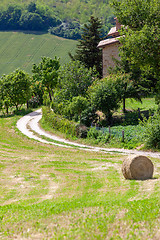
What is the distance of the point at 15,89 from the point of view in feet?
177

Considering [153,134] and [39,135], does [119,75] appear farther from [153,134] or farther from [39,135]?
[153,134]

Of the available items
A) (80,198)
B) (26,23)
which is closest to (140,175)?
(80,198)

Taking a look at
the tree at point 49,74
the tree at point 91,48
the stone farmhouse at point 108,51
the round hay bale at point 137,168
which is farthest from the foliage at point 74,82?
the round hay bale at point 137,168

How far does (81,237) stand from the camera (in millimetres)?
8906

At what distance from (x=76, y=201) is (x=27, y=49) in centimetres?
13132

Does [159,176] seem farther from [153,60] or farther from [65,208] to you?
[153,60]

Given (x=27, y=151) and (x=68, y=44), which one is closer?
(x=27, y=151)

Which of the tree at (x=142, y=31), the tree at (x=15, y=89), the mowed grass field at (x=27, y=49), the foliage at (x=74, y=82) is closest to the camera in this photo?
the tree at (x=142, y=31)

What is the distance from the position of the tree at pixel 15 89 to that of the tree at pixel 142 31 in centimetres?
2873

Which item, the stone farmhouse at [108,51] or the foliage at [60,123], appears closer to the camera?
the foliage at [60,123]

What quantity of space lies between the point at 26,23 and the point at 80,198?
16860cm

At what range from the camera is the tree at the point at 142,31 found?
26123mm

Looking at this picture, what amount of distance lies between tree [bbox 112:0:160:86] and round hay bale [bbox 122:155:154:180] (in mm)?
14399

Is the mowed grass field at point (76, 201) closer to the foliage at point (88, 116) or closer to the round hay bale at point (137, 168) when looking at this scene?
the round hay bale at point (137, 168)
